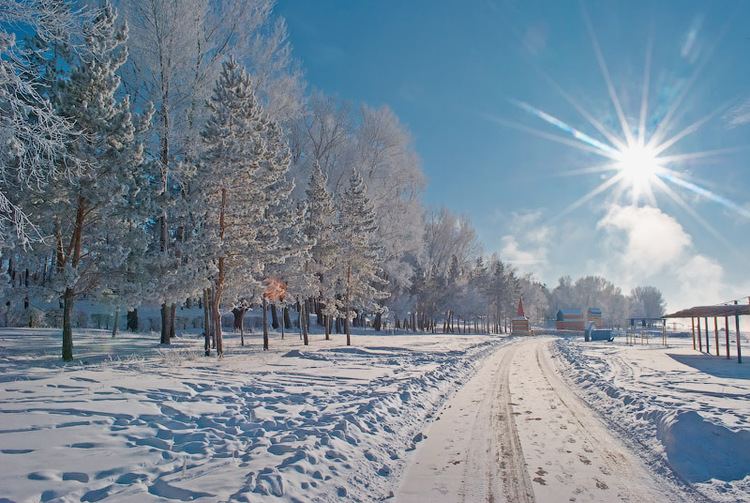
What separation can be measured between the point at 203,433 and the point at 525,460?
489 cm

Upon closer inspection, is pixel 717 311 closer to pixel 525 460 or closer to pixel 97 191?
pixel 525 460

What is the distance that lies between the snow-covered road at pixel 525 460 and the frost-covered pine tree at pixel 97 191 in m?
13.0

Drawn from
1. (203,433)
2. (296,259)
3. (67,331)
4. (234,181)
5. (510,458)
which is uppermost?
(234,181)

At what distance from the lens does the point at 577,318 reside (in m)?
85.9

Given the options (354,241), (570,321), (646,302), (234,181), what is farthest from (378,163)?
(646,302)

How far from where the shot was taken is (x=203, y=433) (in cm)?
725

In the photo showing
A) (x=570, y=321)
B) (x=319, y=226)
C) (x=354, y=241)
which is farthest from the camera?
(x=570, y=321)

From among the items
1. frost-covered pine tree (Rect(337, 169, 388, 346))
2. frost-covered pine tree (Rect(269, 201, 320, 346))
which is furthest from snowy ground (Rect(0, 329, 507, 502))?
frost-covered pine tree (Rect(337, 169, 388, 346))

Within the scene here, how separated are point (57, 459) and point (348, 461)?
350 cm

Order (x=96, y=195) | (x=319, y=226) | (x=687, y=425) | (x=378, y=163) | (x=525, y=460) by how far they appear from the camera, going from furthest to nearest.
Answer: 1. (x=378, y=163)
2. (x=319, y=226)
3. (x=96, y=195)
4. (x=687, y=425)
5. (x=525, y=460)

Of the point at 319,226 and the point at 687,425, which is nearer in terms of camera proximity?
the point at 687,425

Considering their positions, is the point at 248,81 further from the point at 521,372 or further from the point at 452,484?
the point at 452,484

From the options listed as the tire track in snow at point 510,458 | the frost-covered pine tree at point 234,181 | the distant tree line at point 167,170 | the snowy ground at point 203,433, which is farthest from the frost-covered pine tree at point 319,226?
the tire track in snow at point 510,458

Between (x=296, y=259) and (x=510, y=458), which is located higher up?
(x=296, y=259)
